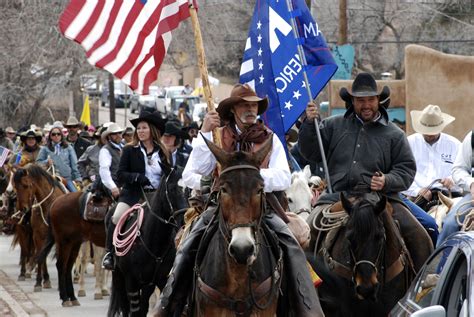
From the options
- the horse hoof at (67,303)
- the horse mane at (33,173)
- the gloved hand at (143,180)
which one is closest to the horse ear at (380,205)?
the gloved hand at (143,180)

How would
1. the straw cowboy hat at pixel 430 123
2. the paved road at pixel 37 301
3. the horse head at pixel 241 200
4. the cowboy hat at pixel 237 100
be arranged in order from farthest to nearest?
the paved road at pixel 37 301, the straw cowboy hat at pixel 430 123, the cowboy hat at pixel 237 100, the horse head at pixel 241 200

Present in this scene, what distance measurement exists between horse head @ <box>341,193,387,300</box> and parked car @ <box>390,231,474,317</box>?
2558mm

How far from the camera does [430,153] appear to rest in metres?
15.3

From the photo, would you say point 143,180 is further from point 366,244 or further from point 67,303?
point 366,244

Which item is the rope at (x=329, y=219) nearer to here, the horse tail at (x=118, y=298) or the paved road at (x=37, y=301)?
the horse tail at (x=118, y=298)

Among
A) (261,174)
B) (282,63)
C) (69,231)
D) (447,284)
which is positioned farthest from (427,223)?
(69,231)

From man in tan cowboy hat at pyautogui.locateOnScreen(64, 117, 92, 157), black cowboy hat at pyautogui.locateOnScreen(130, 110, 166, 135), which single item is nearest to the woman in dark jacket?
black cowboy hat at pyautogui.locateOnScreen(130, 110, 166, 135)

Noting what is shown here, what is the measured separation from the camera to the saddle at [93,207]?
19.8m

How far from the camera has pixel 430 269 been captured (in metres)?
8.05

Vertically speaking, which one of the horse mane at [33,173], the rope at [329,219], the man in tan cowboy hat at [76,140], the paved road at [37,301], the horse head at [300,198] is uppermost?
the rope at [329,219]

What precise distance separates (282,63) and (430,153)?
9.71ft

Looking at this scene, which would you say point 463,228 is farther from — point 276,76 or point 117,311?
point 117,311

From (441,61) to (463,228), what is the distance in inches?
712

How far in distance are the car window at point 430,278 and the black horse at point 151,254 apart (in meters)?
6.49
